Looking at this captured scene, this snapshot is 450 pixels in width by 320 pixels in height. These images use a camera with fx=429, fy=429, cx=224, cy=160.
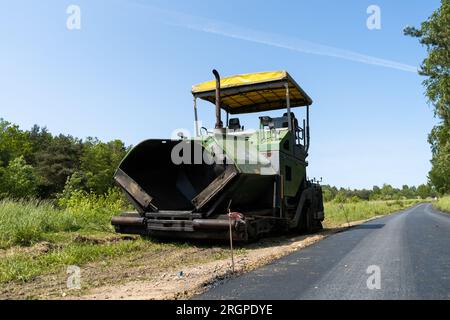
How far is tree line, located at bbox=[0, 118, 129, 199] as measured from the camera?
40.9 metres

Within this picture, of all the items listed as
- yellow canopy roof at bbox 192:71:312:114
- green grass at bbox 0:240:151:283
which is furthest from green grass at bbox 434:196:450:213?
green grass at bbox 0:240:151:283

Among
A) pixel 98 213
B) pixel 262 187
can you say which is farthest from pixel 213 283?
pixel 98 213

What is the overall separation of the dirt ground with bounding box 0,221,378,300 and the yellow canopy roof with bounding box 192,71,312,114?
12.9 feet

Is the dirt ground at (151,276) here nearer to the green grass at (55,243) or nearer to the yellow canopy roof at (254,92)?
the green grass at (55,243)

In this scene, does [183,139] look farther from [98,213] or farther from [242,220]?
[98,213]

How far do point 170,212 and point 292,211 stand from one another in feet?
11.0

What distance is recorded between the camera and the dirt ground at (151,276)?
4141mm

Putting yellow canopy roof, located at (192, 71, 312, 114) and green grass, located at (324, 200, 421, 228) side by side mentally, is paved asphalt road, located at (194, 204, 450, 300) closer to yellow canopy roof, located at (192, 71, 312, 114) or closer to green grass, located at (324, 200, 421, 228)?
yellow canopy roof, located at (192, 71, 312, 114)

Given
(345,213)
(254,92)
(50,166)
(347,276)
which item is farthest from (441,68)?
(50,166)

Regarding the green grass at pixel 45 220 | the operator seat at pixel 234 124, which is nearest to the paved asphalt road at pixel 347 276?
the operator seat at pixel 234 124

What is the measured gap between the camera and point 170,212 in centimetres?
795

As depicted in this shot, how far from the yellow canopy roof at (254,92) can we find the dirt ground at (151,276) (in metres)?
3.93

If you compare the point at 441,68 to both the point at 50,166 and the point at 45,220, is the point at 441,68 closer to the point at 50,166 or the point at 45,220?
the point at 45,220

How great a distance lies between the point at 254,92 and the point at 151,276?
20.6 ft
